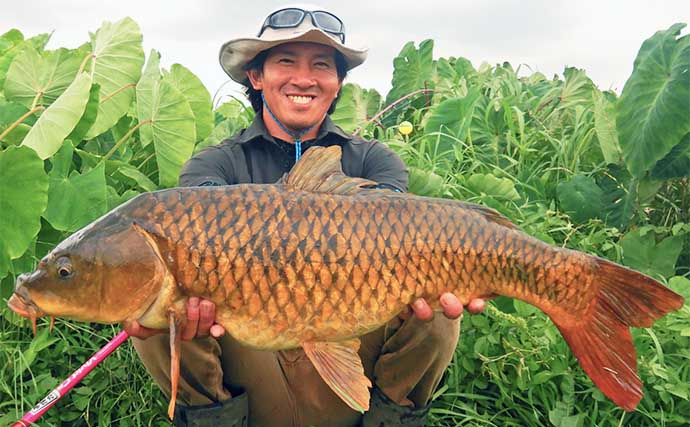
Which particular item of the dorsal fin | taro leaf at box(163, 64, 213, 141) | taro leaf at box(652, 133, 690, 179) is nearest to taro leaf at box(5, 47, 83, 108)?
taro leaf at box(163, 64, 213, 141)

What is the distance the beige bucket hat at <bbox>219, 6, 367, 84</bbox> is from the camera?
2.70 metres

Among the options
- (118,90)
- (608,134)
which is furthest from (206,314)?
(608,134)

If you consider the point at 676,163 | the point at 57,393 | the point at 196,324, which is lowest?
the point at 57,393

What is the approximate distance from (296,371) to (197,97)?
1.96 m

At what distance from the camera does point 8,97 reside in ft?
12.2

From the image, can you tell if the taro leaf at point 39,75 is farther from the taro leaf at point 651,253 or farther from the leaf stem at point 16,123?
the taro leaf at point 651,253

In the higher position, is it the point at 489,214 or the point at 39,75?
the point at 39,75

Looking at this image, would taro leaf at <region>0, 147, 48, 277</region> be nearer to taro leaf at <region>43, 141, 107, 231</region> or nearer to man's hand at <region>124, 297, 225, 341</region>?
taro leaf at <region>43, 141, 107, 231</region>

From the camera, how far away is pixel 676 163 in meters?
3.73

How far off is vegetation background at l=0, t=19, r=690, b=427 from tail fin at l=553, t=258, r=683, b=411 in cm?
49

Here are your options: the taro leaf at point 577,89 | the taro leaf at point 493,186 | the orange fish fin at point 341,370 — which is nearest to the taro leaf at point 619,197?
the taro leaf at point 493,186

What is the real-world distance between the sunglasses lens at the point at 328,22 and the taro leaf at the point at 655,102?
5.63 ft

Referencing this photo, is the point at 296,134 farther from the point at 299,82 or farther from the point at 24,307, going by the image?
the point at 24,307

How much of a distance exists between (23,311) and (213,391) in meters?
0.73
